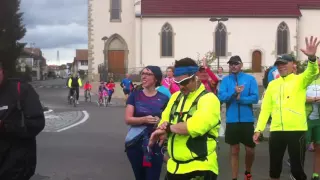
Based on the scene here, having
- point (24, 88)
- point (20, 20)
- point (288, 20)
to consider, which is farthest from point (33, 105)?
point (20, 20)

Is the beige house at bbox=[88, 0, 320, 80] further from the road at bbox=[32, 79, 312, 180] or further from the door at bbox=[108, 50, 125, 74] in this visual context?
the road at bbox=[32, 79, 312, 180]

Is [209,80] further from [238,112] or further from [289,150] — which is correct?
[289,150]

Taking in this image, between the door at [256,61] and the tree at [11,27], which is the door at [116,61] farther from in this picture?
the door at [256,61]

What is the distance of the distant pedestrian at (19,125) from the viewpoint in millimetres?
4375

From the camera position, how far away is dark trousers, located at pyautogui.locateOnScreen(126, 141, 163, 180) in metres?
6.24

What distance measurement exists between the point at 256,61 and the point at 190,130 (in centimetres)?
4916

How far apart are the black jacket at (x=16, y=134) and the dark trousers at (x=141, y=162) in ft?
6.51

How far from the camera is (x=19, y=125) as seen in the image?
4316mm

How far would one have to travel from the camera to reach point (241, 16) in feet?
170

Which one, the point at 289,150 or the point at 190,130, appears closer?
the point at 190,130

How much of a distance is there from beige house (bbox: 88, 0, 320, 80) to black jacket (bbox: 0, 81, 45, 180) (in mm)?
46489

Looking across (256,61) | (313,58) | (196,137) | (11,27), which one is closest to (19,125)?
(196,137)

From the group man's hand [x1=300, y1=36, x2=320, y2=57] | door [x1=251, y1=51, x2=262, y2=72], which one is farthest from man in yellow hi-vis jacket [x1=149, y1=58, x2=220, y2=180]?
door [x1=251, y1=51, x2=262, y2=72]

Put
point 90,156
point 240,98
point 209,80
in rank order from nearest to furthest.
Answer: point 240,98, point 209,80, point 90,156
